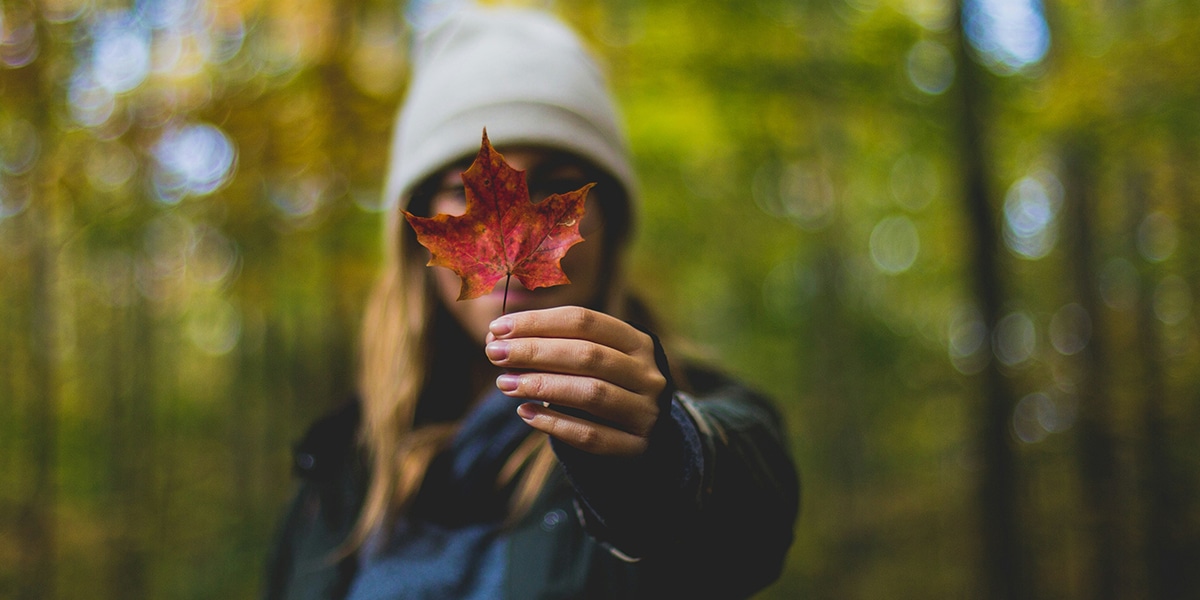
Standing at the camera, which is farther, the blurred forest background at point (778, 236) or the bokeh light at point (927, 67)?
the bokeh light at point (927, 67)

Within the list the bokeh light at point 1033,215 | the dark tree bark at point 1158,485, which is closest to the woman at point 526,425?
the dark tree bark at point 1158,485

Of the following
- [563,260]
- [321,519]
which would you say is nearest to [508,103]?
[563,260]

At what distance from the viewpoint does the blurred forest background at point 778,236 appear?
10.9 ft

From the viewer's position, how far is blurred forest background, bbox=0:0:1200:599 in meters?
3.33

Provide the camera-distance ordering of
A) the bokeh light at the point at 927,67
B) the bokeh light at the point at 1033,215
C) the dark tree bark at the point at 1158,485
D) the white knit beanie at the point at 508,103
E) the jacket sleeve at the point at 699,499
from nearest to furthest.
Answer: the jacket sleeve at the point at 699,499
the white knit beanie at the point at 508,103
the bokeh light at the point at 927,67
the dark tree bark at the point at 1158,485
the bokeh light at the point at 1033,215

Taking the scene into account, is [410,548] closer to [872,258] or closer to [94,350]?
[872,258]

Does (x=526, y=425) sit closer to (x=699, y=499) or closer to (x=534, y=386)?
(x=699, y=499)

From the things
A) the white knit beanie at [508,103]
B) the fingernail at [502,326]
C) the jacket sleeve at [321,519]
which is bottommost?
the jacket sleeve at [321,519]

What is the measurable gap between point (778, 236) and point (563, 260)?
→ 357 inches

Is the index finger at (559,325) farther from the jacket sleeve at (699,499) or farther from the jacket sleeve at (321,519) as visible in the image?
the jacket sleeve at (321,519)

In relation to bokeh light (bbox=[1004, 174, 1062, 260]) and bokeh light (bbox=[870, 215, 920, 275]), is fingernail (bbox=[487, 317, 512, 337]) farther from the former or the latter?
bokeh light (bbox=[870, 215, 920, 275])

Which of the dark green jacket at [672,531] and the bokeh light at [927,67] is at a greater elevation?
the bokeh light at [927,67]

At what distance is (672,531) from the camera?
0.94 meters

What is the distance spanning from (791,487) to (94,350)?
14.6m
